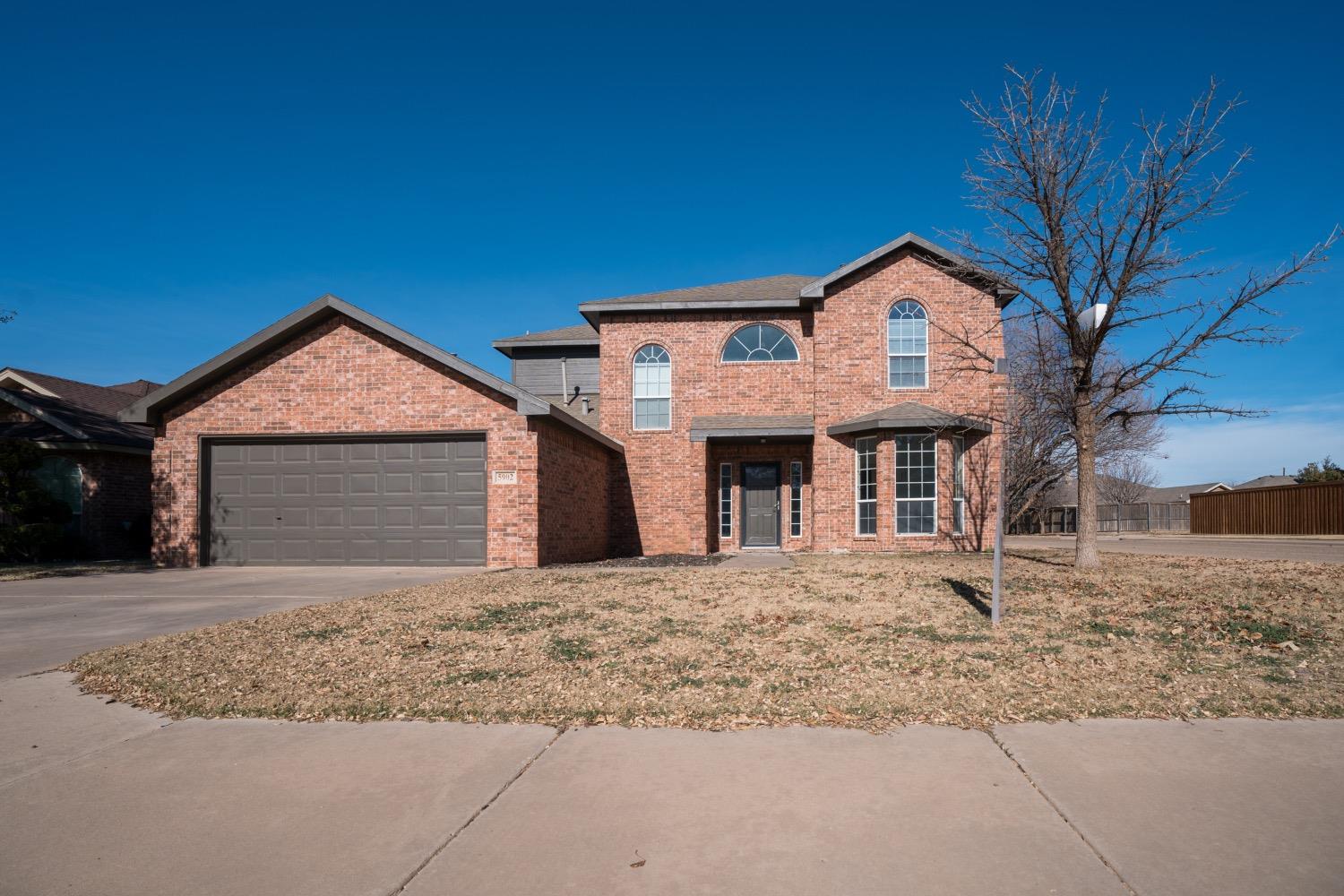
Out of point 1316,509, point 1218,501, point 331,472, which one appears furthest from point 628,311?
point 1218,501

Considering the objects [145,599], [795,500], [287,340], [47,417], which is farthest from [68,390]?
[795,500]

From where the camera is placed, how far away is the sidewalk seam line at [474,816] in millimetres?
2736

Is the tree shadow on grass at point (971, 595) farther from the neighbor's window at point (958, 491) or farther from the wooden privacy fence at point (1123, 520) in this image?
the wooden privacy fence at point (1123, 520)

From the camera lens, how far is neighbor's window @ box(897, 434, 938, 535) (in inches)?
672

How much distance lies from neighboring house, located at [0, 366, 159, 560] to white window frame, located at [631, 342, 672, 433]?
11704mm

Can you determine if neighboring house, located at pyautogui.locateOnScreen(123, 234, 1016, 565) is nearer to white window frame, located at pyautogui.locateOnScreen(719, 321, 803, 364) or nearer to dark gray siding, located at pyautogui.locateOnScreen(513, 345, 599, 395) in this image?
white window frame, located at pyautogui.locateOnScreen(719, 321, 803, 364)

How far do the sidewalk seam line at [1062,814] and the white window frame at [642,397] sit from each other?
1475 centimetres

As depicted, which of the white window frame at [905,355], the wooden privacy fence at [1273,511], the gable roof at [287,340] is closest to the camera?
the gable roof at [287,340]

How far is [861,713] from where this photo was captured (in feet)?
15.1

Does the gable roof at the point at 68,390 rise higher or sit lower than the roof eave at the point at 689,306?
lower

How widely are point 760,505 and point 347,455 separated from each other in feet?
31.3

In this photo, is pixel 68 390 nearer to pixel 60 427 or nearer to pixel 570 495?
pixel 60 427

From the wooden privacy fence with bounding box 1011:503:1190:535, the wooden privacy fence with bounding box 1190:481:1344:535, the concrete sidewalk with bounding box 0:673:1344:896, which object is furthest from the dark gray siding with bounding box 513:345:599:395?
the wooden privacy fence with bounding box 1190:481:1344:535

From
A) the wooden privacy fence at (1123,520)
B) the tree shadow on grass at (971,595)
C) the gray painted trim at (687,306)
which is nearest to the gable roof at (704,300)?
the gray painted trim at (687,306)
